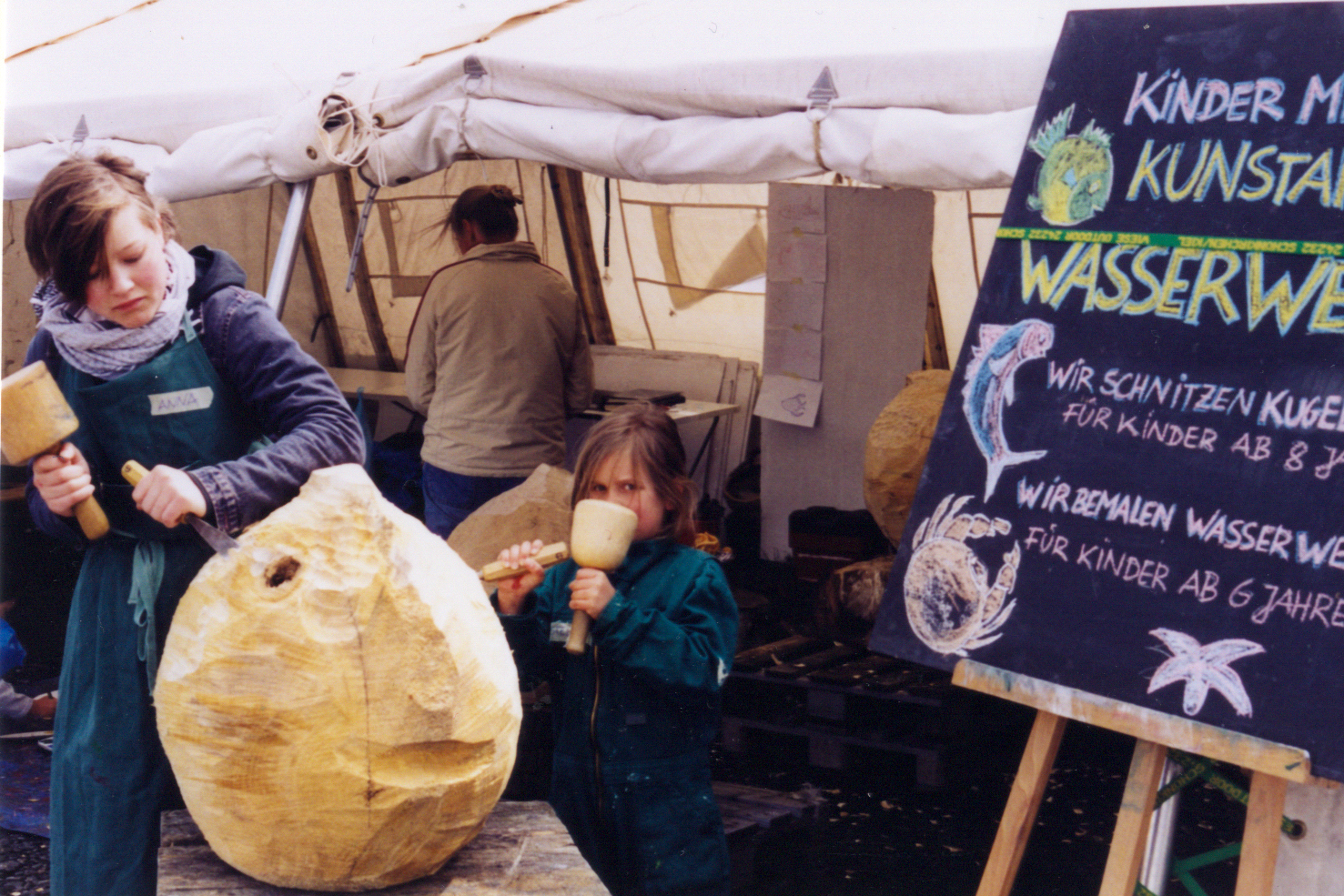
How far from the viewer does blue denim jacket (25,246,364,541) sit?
215 cm

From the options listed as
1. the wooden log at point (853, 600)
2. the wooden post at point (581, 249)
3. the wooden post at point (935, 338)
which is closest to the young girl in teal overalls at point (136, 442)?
the wooden log at point (853, 600)

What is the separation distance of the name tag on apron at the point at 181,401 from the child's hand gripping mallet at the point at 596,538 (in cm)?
70

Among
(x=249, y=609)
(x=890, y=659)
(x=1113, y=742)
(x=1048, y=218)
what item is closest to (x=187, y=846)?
(x=249, y=609)

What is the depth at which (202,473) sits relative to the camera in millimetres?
2018

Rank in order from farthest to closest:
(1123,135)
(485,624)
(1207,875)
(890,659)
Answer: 1. (890,659)
2. (1207,875)
3. (1123,135)
4. (485,624)

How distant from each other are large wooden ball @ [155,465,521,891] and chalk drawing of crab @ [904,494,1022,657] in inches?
41.3

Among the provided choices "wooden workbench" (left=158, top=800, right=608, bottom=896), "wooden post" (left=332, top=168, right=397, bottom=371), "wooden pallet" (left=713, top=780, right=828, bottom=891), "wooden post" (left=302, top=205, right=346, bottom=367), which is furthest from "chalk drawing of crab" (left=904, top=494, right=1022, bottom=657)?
"wooden post" (left=302, top=205, right=346, bottom=367)

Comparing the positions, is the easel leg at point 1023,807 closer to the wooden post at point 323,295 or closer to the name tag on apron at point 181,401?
the name tag on apron at point 181,401

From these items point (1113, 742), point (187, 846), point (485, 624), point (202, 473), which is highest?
point (202, 473)

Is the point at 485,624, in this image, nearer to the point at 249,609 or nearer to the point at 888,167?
the point at 249,609

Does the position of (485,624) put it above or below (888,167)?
below

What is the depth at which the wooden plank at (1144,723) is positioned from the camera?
6.93 feet

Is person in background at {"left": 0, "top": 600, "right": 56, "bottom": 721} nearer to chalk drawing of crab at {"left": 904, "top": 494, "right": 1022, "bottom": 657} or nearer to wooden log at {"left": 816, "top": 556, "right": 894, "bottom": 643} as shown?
wooden log at {"left": 816, "top": 556, "right": 894, "bottom": 643}

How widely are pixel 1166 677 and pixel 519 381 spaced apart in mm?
3013
